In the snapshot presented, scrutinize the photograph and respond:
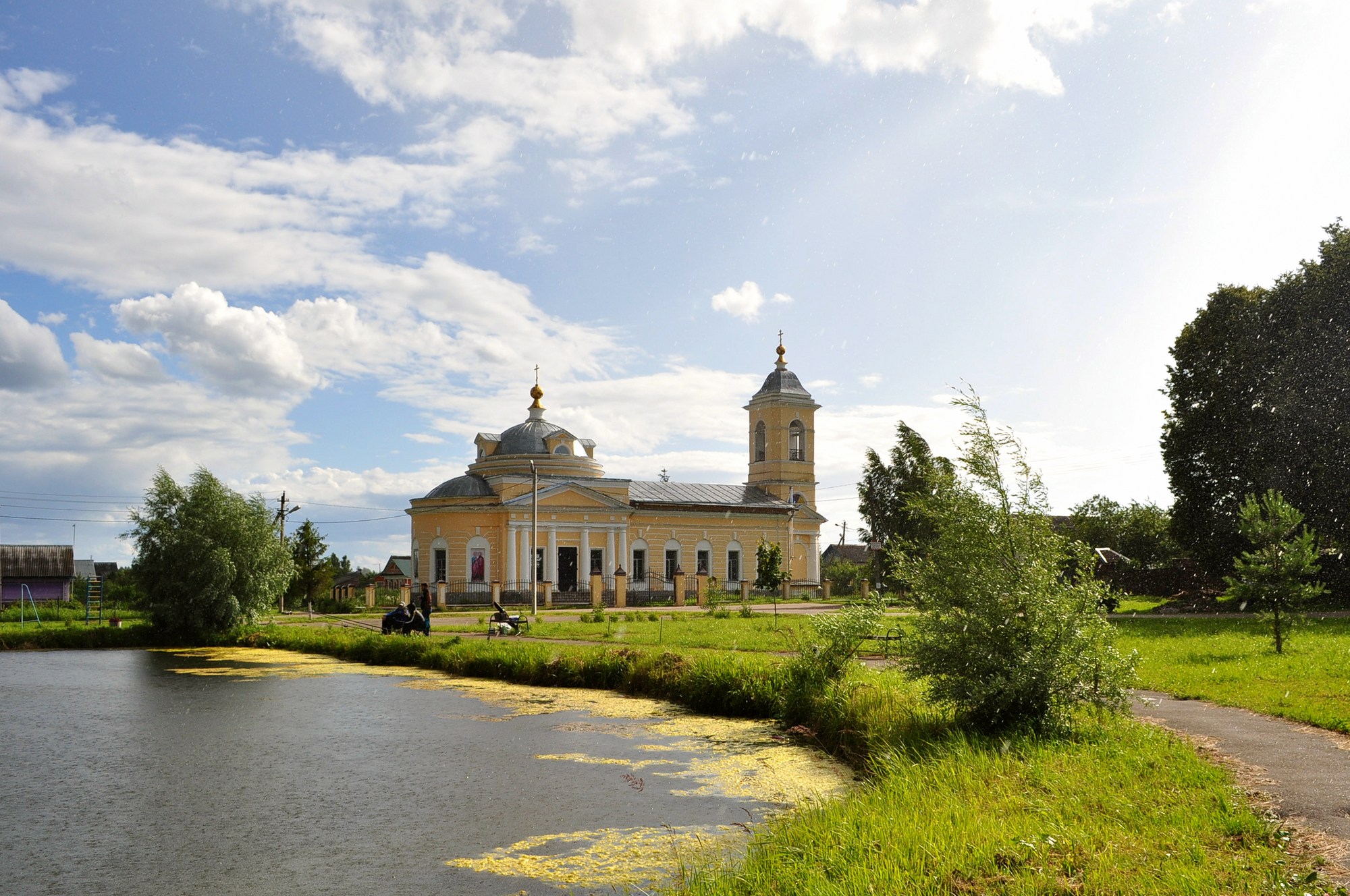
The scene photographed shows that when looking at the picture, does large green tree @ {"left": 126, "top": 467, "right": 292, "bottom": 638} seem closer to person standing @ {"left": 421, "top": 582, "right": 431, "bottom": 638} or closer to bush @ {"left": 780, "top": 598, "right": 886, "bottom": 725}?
person standing @ {"left": 421, "top": 582, "right": 431, "bottom": 638}

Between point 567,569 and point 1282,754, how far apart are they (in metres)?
45.0

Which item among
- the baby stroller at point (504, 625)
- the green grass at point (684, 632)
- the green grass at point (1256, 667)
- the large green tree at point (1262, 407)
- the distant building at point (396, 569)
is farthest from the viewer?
the distant building at point (396, 569)

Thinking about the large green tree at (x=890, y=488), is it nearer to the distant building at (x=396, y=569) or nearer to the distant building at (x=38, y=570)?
the distant building at (x=396, y=569)

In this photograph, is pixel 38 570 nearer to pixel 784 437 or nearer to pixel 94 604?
pixel 94 604

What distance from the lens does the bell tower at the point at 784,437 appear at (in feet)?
202

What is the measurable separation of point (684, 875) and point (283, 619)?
124ft

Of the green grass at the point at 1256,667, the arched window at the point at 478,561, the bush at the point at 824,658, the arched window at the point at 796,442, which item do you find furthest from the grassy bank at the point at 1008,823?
the arched window at the point at 796,442

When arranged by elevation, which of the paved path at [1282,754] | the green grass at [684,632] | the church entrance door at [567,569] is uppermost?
the church entrance door at [567,569]

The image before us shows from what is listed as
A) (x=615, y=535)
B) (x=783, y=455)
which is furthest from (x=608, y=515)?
(x=783, y=455)

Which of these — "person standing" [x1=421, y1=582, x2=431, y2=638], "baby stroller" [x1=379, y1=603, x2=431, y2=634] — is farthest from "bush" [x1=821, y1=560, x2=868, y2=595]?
"baby stroller" [x1=379, y1=603, x2=431, y2=634]

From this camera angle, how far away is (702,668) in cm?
1742

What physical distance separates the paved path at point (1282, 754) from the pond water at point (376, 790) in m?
4.02

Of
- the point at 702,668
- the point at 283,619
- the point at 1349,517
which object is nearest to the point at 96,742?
the point at 702,668

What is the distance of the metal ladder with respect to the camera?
35.3m
